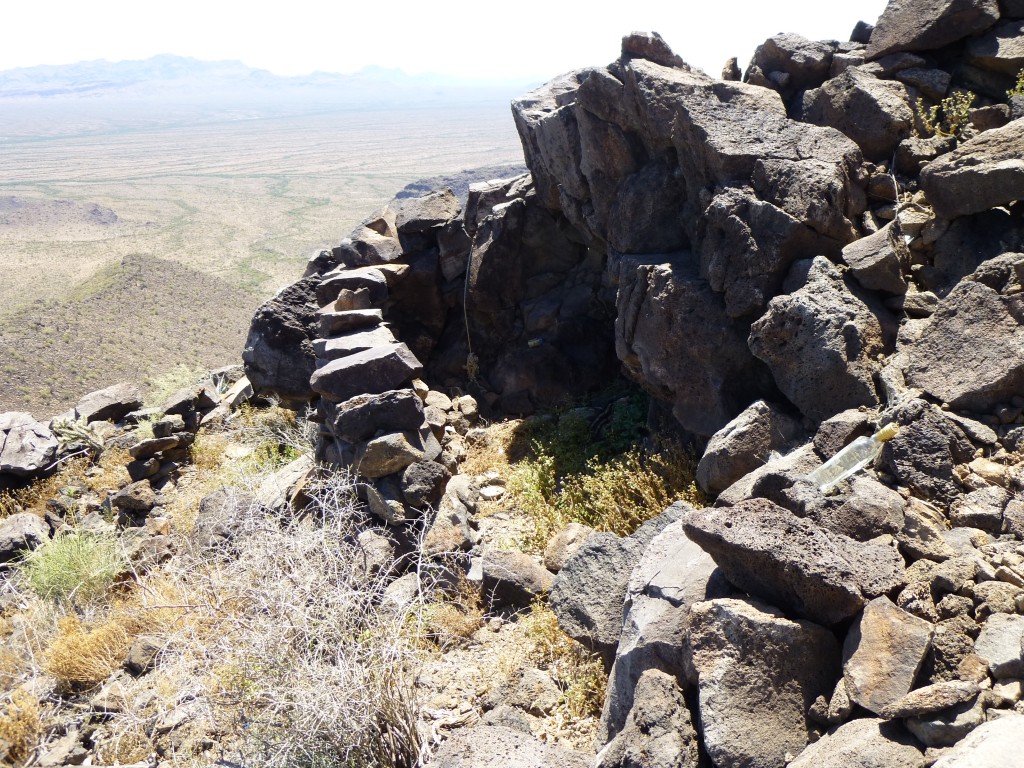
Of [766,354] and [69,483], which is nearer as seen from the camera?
[766,354]

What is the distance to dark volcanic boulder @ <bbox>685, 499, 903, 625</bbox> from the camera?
3307 mm

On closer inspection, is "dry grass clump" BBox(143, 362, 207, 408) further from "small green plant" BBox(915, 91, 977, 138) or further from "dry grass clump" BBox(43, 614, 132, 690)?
"small green plant" BBox(915, 91, 977, 138)

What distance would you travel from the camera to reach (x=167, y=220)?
79938 mm

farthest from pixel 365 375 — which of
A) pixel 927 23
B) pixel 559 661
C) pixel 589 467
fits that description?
pixel 927 23

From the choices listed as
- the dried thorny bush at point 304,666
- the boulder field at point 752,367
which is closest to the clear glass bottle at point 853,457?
the boulder field at point 752,367

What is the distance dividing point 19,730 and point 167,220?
84344mm

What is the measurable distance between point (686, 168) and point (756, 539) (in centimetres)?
463

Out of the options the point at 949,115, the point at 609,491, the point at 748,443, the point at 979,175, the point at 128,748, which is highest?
the point at 949,115

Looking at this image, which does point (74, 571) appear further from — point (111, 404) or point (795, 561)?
point (795, 561)

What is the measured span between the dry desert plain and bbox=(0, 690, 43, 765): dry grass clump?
1135cm

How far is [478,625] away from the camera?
5.65 meters

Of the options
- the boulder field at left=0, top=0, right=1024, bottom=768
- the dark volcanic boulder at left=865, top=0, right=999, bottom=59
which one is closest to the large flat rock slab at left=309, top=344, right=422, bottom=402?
the boulder field at left=0, top=0, right=1024, bottom=768

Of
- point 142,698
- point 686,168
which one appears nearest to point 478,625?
point 142,698

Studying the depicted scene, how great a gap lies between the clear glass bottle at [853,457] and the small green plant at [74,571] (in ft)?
21.1
